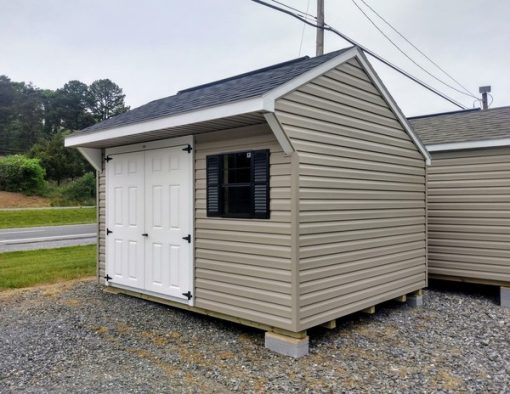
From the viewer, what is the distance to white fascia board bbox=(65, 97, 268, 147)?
356 cm

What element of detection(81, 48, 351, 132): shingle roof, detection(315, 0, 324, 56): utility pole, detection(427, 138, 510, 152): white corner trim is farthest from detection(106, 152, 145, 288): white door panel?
detection(315, 0, 324, 56): utility pole

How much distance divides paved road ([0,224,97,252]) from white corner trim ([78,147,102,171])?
6.32 meters

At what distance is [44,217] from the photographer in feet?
64.0

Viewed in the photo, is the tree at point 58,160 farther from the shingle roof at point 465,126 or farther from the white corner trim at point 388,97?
the white corner trim at point 388,97

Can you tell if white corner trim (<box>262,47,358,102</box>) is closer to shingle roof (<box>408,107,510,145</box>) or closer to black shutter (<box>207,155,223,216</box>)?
black shutter (<box>207,155,223,216</box>)

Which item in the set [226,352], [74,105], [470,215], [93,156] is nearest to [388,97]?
[470,215]

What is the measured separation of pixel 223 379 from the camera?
10.7 ft

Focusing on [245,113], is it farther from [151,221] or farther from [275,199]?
[151,221]

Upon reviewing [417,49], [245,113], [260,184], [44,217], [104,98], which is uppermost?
[104,98]

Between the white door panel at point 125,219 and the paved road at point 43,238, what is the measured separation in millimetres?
6419

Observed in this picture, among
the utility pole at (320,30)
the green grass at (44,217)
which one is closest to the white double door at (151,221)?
the utility pole at (320,30)

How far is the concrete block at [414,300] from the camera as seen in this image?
5.67 meters

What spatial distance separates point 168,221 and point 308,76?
242 cm

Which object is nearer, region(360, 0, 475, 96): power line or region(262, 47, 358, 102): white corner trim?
region(262, 47, 358, 102): white corner trim
